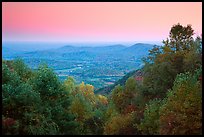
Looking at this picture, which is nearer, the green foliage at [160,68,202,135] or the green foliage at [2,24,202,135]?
the green foliage at [160,68,202,135]

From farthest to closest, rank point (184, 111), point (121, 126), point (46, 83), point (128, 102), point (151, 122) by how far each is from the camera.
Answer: point (128, 102)
point (121, 126)
point (46, 83)
point (151, 122)
point (184, 111)

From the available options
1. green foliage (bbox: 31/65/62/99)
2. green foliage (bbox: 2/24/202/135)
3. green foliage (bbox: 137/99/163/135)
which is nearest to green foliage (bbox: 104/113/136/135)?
green foliage (bbox: 2/24/202/135)

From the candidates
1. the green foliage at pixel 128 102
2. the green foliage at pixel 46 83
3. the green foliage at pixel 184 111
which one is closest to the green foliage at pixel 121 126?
the green foliage at pixel 128 102

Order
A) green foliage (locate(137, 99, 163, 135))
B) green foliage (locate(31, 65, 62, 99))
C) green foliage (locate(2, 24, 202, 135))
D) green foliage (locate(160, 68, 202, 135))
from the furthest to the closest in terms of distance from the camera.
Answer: green foliage (locate(31, 65, 62, 99)), green foliage (locate(137, 99, 163, 135)), green foliage (locate(2, 24, 202, 135)), green foliage (locate(160, 68, 202, 135))

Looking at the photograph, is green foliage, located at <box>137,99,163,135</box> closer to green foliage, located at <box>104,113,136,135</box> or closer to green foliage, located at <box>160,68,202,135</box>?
green foliage, located at <box>160,68,202,135</box>

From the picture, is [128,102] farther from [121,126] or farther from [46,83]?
[46,83]

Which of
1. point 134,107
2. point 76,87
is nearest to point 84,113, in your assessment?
point 134,107

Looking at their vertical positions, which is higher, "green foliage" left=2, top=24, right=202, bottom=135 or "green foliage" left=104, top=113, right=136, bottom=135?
"green foliage" left=2, top=24, right=202, bottom=135

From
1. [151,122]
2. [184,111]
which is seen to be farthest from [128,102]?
[184,111]

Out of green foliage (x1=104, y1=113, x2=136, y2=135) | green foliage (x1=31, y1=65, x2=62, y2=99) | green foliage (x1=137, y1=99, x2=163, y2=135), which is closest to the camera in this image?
green foliage (x1=137, y1=99, x2=163, y2=135)

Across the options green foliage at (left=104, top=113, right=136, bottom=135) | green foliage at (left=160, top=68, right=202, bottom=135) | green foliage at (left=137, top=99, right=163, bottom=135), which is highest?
green foliage at (left=160, top=68, right=202, bottom=135)

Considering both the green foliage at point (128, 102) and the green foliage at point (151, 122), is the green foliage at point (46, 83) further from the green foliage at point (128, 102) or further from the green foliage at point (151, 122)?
the green foliage at point (151, 122)
